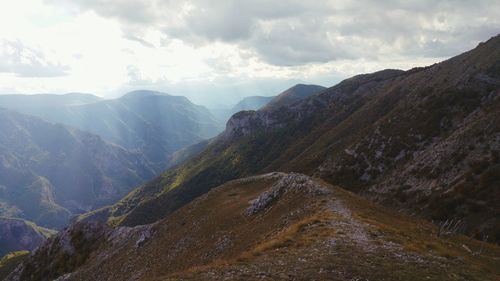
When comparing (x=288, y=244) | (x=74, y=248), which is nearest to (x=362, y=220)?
(x=288, y=244)

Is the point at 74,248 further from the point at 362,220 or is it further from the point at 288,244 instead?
the point at 362,220

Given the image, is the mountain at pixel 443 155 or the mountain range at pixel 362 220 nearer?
the mountain range at pixel 362 220

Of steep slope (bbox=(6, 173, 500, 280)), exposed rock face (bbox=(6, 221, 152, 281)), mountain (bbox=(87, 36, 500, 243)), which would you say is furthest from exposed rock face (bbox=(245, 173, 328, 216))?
exposed rock face (bbox=(6, 221, 152, 281))

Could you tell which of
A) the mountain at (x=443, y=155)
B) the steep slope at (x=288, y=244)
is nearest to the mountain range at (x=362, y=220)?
the steep slope at (x=288, y=244)

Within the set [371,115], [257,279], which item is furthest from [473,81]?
[257,279]

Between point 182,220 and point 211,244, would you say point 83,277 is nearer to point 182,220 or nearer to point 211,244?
point 182,220

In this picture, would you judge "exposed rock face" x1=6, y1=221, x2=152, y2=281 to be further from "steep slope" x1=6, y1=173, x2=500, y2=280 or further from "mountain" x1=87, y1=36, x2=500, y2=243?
"mountain" x1=87, y1=36, x2=500, y2=243

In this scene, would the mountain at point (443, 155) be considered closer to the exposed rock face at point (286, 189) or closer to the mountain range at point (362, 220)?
the mountain range at point (362, 220)

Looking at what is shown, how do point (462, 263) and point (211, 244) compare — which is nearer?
point (462, 263)
